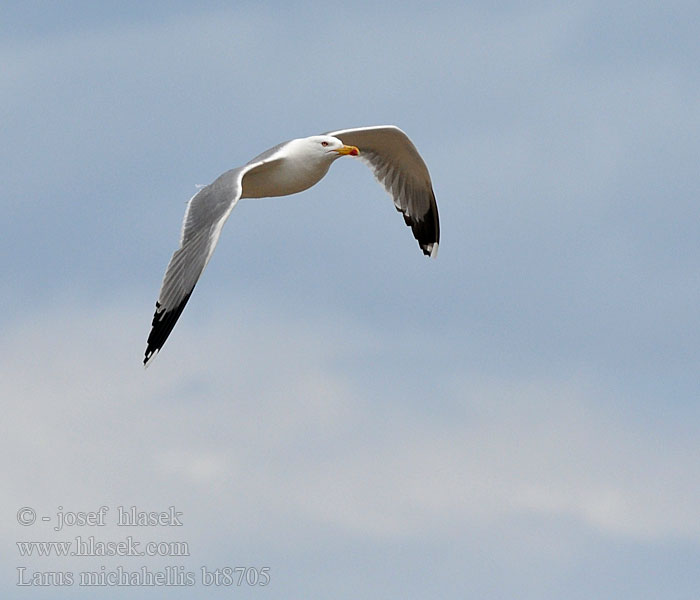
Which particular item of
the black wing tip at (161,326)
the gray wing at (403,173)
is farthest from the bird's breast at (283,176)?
the black wing tip at (161,326)

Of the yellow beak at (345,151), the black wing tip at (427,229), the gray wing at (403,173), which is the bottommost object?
the black wing tip at (427,229)

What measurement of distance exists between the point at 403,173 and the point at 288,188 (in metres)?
3.55

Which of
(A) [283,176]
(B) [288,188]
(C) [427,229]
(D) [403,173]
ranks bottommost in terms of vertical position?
(C) [427,229]

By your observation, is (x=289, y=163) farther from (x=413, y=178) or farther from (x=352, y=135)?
(x=413, y=178)

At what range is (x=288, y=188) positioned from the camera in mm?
16688

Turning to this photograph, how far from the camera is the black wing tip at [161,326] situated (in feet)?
47.6

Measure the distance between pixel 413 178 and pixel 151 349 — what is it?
21.5ft

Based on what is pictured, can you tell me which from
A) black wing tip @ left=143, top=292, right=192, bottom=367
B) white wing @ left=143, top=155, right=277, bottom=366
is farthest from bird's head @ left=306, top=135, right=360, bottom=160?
black wing tip @ left=143, top=292, right=192, bottom=367

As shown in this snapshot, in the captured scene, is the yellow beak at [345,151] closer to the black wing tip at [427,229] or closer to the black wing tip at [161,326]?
the black wing tip at [161,326]

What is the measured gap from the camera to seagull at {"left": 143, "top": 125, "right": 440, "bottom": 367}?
575 inches

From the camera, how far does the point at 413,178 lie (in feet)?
65.3

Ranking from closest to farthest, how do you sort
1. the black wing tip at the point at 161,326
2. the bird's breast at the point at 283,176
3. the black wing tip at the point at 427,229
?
the black wing tip at the point at 161,326 → the bird's breast at the point at 283,176 → the black wing tip at the point at 427,229

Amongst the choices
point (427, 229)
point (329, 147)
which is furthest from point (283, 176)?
point (427, 229)

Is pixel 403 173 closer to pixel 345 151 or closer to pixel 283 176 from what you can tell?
pixel 345 151
